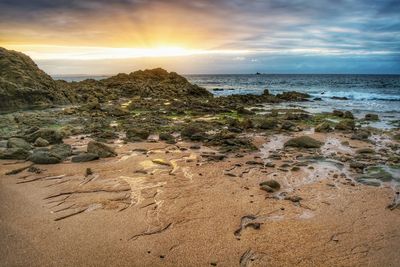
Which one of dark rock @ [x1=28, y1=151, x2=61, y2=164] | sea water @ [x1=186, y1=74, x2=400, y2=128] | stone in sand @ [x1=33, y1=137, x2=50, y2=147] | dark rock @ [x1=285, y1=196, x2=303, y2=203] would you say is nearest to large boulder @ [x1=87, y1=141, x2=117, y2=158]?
dark rock @ [x1=28, y1=151, x2=61, y2=164]

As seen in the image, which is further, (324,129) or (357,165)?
(324,129)

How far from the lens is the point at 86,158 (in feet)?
28.3

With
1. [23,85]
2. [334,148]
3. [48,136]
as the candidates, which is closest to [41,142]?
[48,136]

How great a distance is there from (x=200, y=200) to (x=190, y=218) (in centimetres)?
78

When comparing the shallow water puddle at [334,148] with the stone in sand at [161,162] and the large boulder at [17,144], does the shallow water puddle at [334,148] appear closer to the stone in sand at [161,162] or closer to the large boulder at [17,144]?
the stone in sand at [161,162]

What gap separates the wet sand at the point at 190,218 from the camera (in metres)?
4.30

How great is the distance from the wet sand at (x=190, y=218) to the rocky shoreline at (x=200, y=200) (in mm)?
20

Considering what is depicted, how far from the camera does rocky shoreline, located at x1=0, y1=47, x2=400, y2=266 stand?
Result: 14.4ft

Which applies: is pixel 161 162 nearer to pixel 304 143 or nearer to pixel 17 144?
pixel 17 144

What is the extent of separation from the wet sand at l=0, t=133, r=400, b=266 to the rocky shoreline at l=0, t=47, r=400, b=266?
20mm

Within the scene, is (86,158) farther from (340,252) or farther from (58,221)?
(340,252)

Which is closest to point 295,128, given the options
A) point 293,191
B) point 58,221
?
point 293,191

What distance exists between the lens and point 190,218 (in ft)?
17.8

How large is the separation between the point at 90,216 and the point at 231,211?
2.32 metres
